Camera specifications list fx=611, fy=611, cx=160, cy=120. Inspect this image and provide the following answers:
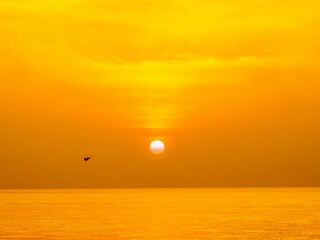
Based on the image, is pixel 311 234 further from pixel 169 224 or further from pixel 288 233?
pixel 169 224

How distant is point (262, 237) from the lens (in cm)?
6131

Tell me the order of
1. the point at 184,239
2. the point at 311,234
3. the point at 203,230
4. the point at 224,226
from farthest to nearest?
1. the point at 224,226
2. the point at 203,230
3. the point at 311,234
4. the point at 184,239

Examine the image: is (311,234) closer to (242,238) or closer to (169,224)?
(242,238)

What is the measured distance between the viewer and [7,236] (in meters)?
61.8

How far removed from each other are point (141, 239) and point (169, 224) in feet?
64.8

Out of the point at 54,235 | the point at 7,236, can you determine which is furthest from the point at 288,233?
the point at 7,236

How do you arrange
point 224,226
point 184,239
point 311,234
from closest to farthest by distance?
point 184,239 → point 311,234 → point 224,226

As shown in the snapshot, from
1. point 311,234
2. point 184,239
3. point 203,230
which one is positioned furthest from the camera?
point 203,230

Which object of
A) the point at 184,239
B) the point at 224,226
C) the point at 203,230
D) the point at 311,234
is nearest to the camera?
the point at 184,239

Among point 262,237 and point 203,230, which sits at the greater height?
point 203,230

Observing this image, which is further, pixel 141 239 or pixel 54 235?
pixel 54 235

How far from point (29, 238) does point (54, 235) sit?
443 cm

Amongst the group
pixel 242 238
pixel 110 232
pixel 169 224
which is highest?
pixel 169 224

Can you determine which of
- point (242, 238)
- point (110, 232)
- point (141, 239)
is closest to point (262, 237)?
point (242, 238)
